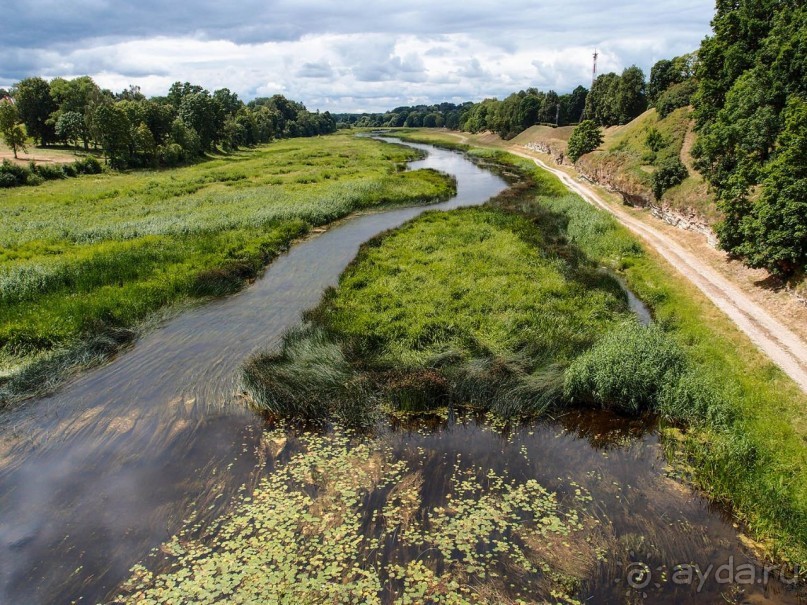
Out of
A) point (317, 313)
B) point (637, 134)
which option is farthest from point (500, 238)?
point (637, 134)

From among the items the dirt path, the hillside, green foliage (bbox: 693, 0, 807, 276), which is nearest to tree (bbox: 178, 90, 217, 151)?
the hillside

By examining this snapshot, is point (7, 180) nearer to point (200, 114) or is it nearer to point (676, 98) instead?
point (200, 114)

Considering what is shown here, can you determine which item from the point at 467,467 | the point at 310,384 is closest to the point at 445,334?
the point at 310,384

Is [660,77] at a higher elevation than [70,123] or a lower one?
higher

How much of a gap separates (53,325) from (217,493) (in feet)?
45.2

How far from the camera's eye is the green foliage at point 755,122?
82.9 feet

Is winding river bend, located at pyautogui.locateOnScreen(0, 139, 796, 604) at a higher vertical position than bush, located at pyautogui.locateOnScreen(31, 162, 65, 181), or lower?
lower

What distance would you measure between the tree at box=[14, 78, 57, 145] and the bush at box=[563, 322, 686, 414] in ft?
331

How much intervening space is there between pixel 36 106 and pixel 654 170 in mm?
97739

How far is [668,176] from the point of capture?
46.3 metres

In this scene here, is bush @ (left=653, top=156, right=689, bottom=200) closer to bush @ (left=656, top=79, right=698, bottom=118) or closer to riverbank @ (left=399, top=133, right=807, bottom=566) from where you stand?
bush @ (left=656, top=79, right=698, bottom=118)

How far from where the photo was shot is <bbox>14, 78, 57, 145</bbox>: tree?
8519 centimetres

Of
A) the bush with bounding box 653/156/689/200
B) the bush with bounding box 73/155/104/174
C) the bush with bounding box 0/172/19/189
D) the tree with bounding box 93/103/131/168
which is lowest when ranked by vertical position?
the bush with bounding box 0/172/19/189

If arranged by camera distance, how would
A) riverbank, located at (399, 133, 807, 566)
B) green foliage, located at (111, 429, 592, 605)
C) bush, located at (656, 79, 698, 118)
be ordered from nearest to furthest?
green foliage, located at (111, 429, 592, 605), riverbank, located at (399, 133, 807, 566), bush, located at (656, 79, 698, 118)
